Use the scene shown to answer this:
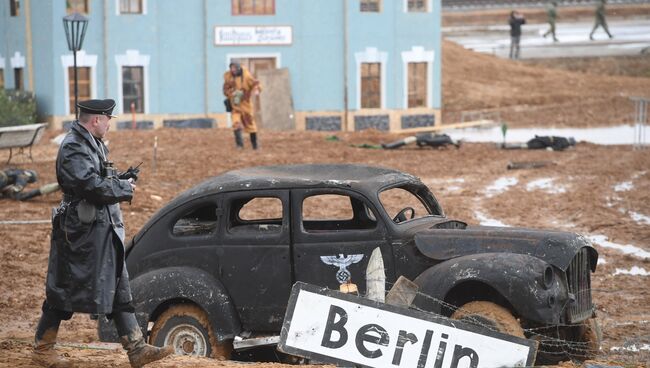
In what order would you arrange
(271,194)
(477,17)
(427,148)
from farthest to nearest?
1. (477,17)
2. (427,148)
3. (271,194)

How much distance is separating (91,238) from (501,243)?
3.11 m

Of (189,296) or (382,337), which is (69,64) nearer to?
(189,296)

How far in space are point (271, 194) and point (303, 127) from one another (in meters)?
28.1

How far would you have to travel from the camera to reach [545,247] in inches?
386

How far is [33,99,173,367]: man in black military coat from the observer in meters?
8.61

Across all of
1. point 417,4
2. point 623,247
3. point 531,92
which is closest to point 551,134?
point 417,4

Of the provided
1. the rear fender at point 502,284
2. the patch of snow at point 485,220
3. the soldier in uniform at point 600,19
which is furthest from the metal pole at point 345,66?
the rear fender at point 502,284

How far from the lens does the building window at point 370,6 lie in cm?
3894

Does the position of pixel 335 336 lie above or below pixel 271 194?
below

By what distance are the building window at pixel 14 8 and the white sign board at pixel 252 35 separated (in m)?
5.83

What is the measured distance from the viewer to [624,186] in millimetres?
23078

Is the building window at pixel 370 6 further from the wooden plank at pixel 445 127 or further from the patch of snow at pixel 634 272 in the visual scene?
the patch of snow at pixel 634 272

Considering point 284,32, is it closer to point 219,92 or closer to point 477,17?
point 219,92

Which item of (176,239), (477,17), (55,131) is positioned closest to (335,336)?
(176,239)
